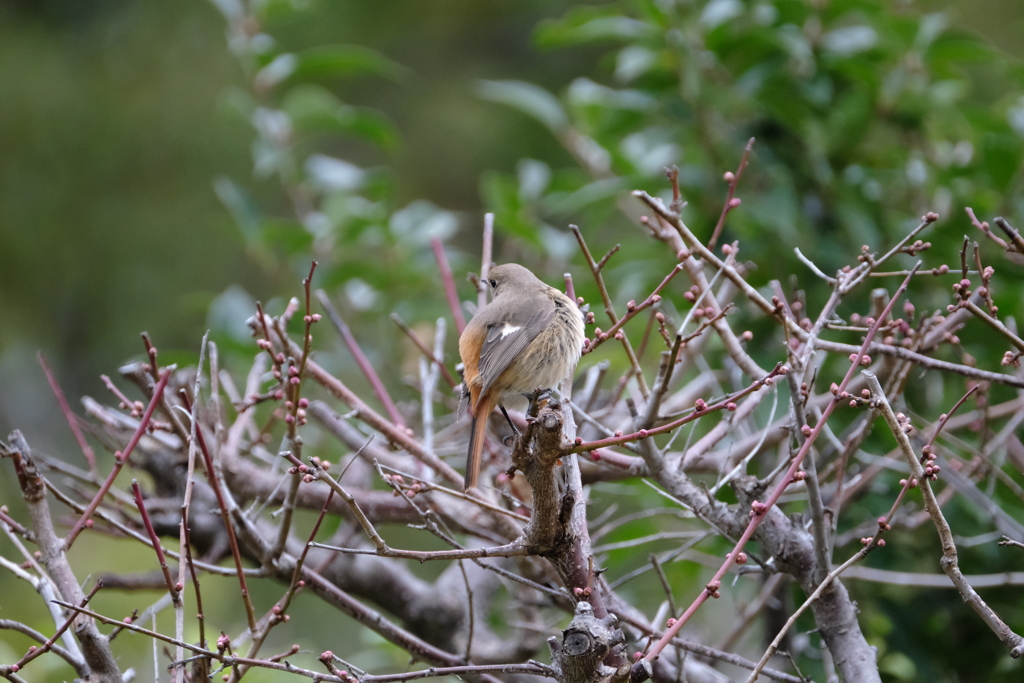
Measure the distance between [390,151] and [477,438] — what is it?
292cm

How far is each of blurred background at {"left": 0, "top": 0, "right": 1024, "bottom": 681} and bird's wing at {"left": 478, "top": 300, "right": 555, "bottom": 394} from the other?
0.67 meters

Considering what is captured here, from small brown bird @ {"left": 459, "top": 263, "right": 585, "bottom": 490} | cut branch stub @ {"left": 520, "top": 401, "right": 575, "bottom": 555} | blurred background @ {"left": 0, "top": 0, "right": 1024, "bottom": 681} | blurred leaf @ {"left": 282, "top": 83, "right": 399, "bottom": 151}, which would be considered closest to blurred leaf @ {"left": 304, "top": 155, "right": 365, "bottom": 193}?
blurred background @ {"left": 0, "top": 0, "right": 1024, "bottom": 681}

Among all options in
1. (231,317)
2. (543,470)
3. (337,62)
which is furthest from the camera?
(337,62)

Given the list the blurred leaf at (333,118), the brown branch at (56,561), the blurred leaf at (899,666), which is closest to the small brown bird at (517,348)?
the brown branch at (56,561)

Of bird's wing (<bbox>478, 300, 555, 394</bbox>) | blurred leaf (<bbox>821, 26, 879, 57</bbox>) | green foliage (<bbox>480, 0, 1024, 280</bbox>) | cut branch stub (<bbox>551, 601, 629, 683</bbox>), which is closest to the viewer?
cut branch stub (<bbox>551, 601, 629, 683</bbox>)

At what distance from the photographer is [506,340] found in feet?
6.88

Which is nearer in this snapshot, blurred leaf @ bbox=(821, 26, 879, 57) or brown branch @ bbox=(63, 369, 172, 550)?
brown branch @ bbox=(63, 369, 172, 550)

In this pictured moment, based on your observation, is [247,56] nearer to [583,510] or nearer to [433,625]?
[433,625]

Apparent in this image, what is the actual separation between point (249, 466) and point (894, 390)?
1.82 m

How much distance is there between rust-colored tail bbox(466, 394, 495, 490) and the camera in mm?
1846

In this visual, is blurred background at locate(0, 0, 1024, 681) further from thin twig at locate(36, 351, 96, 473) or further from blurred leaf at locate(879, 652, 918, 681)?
thin twig at locate(36, 351, 96, 473)

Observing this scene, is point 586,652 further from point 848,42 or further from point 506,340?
point 848,42

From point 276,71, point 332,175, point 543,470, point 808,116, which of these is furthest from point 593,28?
point 543,470

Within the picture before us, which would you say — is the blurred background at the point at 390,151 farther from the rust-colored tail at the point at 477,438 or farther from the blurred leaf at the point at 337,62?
the rust-colored tail at the point at 477,438
